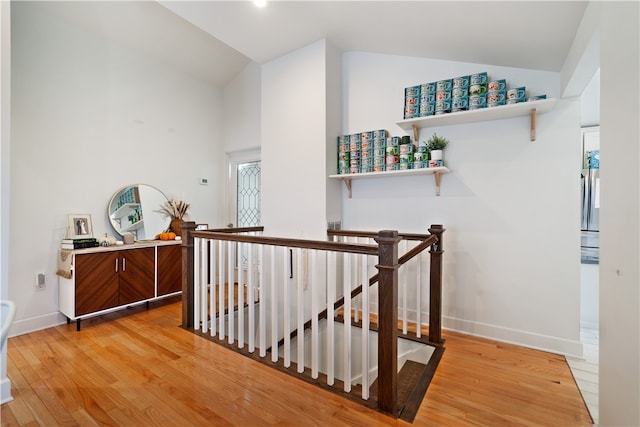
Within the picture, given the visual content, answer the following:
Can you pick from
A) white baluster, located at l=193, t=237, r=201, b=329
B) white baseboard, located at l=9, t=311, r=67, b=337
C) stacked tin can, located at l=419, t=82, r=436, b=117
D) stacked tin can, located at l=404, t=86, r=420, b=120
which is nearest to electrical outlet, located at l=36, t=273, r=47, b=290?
white baseboard, located at l=9, t=311, r=67, b=337

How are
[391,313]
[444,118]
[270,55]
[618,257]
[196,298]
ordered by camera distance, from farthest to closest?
[270,55] → [196,298] → [444,118] → [391,313] → [618,257]

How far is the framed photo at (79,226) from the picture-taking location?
290 cm

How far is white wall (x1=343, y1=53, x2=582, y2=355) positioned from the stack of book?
2.93 metres

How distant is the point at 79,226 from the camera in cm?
295

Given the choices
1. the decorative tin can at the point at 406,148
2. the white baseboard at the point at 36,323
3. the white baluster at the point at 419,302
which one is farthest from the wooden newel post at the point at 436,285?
the white baseboard at the point at 36,323

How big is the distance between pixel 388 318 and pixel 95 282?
2.78m

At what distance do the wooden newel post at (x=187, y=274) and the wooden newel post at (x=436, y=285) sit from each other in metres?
2.14

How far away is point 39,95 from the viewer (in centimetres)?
274

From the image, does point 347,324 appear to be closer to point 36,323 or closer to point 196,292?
point 196,292

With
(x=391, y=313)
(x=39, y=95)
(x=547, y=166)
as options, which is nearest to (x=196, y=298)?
(x=391, y=313)

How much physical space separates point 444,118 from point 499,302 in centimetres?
165

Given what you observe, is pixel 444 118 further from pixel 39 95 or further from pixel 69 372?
pixel 39 95

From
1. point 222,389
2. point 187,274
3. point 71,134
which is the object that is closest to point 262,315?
point 222,389

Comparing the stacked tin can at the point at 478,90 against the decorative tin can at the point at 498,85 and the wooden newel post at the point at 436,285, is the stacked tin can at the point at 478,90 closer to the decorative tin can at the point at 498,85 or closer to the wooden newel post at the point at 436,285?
the decorative tin can at the point at 498,85
